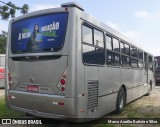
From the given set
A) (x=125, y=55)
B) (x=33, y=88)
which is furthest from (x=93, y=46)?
(x=125, y=55)

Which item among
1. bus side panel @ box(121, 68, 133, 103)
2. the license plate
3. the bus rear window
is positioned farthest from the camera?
bus side panel @ box(121, 68, 133, 103)

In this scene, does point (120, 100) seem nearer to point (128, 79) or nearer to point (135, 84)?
point (128, 79)

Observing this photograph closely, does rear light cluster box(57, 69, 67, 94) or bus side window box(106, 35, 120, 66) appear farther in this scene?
bus side window box(106, 35, 120, 66)

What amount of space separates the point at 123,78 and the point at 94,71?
2923 mm

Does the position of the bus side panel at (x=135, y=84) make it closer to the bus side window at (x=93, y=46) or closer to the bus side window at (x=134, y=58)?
the bus side window at (x=134, y=58)

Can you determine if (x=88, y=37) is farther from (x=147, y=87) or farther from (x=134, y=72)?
(x=147, y=87)

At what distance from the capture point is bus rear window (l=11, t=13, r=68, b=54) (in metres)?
6.53

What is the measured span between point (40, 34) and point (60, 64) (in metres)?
1.07

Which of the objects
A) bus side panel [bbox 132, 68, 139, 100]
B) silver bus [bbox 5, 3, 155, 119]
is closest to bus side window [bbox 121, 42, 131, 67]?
bus side panel [bbox 132, 68, 139, 100]

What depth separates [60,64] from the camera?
637 cm

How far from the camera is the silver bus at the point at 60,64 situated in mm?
6293

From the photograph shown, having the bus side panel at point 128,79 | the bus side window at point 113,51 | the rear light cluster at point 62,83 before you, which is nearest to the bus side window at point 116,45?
the bus side window at point 113,51

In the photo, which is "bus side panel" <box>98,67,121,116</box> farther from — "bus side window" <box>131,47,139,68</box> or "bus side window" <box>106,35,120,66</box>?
"bus side window" <box>131,47,139,68</box>

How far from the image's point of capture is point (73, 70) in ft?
20.3
